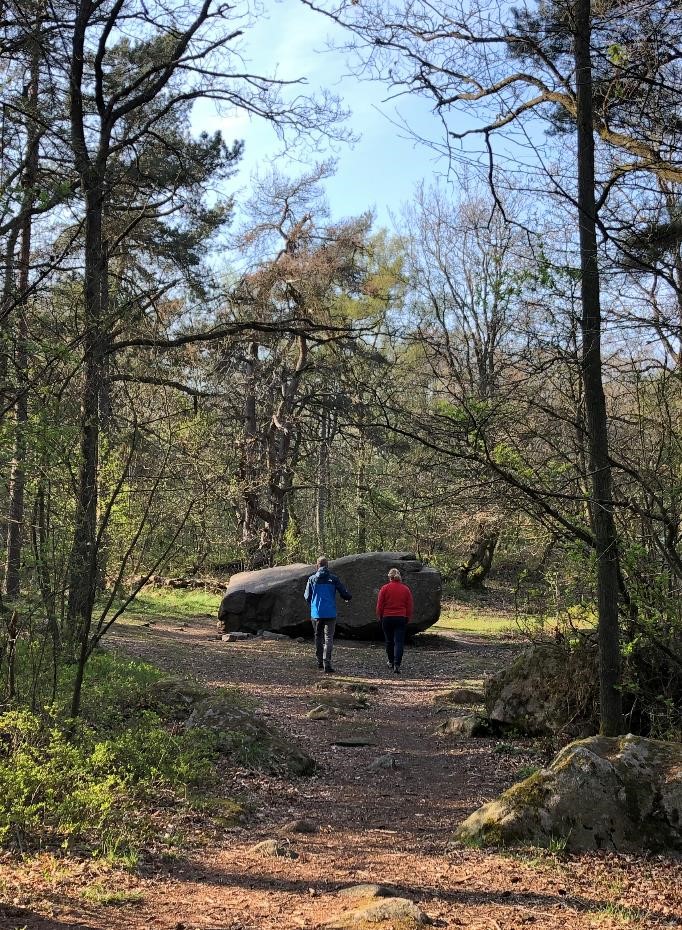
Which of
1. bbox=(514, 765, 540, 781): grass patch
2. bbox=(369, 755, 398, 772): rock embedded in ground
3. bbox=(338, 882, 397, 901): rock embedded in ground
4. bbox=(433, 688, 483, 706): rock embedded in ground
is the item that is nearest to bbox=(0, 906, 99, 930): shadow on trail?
bbox=(338, 882, 397, 901): rock embedded in ground

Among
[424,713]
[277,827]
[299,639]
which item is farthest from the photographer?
[299,639]

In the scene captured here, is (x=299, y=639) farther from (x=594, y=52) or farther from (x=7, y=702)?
(x=594, y=52)

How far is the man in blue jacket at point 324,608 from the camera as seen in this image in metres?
12.3

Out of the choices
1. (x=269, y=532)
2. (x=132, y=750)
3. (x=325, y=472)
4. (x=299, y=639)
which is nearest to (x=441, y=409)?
(x=132, y=750)

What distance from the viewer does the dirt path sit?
3.78 meters

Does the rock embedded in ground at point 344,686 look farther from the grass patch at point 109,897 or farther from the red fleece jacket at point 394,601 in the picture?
the grass patch at point 109,897

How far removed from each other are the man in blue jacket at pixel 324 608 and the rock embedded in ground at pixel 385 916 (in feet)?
28.0

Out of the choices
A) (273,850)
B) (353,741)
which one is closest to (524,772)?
(353,741)

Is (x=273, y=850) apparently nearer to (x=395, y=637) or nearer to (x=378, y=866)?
(x=378, y=866)

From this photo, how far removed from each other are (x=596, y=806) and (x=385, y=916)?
199 centimetres

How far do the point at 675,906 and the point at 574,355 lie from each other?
353 centimetres

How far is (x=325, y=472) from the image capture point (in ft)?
80.9

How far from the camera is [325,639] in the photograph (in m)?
12.4

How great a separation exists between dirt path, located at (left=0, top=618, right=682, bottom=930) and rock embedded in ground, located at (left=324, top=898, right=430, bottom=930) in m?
0.15
